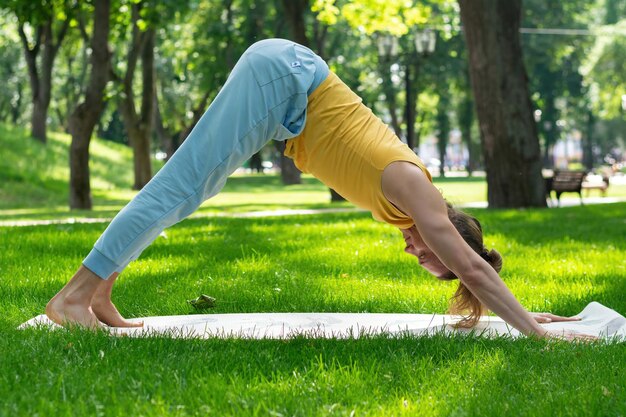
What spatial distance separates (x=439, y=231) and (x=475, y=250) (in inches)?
17.2

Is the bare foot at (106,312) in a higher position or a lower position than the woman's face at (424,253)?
lower

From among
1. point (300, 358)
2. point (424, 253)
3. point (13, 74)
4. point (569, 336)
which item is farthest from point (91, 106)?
point (13, 74)

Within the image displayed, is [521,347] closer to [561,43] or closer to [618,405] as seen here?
[618,405]

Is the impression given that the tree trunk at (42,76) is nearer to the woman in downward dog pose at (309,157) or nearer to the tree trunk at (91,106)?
the tree trunk at (91,106)

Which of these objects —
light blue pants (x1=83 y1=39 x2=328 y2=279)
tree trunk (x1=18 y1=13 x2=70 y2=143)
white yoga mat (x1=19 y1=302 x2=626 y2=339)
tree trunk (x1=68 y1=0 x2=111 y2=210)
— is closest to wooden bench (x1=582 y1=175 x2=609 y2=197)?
tree trunk (x1=68 y1=0 x2=111 y2=210)

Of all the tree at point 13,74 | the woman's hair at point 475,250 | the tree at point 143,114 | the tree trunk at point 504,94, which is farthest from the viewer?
the tree at point 13,74

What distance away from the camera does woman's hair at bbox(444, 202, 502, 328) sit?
441 centimetres

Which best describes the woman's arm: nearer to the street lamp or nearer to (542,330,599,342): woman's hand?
(542,330,599,342): woman's hand

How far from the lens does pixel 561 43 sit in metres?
46.4

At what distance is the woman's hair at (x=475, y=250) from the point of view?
4.41 metres

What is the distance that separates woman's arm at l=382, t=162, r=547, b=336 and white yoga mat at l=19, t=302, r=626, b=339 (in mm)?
375

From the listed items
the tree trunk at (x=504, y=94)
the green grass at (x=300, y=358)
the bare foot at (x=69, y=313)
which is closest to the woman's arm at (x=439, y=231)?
the green grass at (x=300, y=358)

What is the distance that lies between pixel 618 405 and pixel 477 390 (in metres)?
0.49

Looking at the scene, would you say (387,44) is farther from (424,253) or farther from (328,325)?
(424,253)
